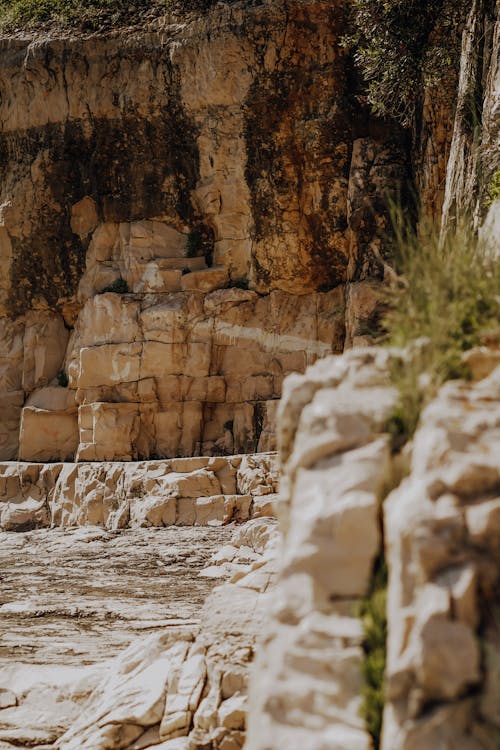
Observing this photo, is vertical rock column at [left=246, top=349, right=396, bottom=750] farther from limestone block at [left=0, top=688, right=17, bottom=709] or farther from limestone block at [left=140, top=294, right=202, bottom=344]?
limestone block at [left=140, top=294, right=202, bottom=344]

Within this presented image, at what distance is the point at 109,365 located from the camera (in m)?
21.0

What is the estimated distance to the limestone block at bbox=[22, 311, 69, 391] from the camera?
2314 cm

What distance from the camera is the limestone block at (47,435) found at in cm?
2159

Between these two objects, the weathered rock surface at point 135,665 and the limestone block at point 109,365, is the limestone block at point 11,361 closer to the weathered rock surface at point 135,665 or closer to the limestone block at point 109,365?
the limestone block at point 109,365

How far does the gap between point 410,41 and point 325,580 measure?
13.0 metres

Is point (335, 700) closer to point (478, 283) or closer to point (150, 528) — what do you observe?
point (478, 283)

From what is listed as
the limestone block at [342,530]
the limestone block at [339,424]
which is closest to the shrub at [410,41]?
the limestone block at [339,424]

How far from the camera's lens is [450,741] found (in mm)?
2244

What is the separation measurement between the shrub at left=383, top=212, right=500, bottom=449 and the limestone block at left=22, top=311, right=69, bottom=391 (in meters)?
20.4

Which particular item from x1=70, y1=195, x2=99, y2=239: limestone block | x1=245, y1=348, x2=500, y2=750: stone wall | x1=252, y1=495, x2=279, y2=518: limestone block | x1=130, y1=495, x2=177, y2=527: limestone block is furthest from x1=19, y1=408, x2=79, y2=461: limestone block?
x1=245, y1=348, x2=500, y2=750: stone wall

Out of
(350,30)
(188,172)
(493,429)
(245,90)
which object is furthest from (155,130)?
(493,429)

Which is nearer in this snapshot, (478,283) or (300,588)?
(300,588)

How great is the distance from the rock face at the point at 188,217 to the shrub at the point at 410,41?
4816 mm

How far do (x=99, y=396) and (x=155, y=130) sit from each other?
7621mm
